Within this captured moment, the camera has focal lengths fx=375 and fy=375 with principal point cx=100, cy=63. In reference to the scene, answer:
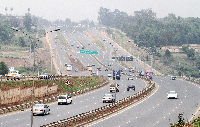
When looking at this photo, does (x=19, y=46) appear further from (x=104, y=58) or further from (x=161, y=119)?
(x=161, y=119)

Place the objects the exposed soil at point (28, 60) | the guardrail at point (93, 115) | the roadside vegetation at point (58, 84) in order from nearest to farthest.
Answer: the guardrail at point (93, 115) → the roadside vegetation at point (58, 84) → the exposed soil at point (28, 60)

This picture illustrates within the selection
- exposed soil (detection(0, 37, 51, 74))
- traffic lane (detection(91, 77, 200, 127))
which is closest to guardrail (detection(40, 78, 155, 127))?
traffic lane (detection(91, 77, 200, 127))

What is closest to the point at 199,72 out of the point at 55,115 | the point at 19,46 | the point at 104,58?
the point at 104,58

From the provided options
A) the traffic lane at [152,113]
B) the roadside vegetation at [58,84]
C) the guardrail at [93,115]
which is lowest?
the traffic lane at [152,113]

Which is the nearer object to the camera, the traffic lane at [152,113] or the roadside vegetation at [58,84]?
the traffic lane at [152,113]

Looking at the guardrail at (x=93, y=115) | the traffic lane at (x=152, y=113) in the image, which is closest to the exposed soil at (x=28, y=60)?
the guardrail at (x=93, y=115)

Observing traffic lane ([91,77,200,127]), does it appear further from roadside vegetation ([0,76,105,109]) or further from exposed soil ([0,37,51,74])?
exposed soil ([0,37,51,74])

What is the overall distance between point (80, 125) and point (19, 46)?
157 meters

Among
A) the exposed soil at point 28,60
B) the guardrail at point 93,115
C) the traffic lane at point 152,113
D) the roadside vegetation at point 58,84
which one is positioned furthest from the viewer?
the exposed soil at point 28,60

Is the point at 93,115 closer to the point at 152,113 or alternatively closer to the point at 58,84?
the point at 152,113

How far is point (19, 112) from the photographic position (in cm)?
4956

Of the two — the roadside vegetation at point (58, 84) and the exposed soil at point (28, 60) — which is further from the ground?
the exposed soil at point (28, 60)

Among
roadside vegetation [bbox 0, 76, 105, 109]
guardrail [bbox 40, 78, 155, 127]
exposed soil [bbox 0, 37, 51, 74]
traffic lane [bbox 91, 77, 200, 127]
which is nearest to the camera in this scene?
guardrail [bbox 40, 78, 155, 127]

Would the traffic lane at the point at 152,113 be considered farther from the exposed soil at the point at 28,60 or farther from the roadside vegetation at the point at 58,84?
the exposed soil at the point at 28,60
